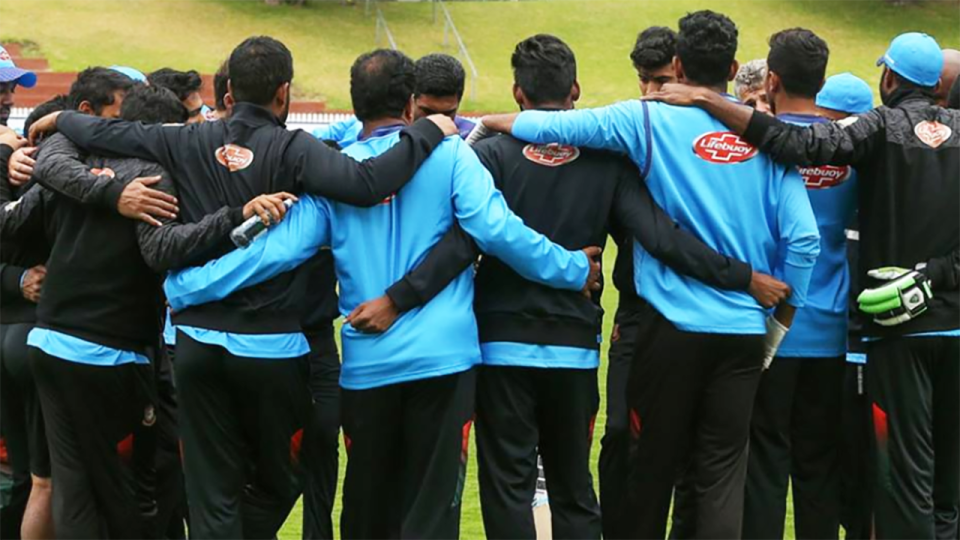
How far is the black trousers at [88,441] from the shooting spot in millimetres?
5375

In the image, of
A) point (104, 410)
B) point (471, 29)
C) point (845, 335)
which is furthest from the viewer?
point (471, 29)

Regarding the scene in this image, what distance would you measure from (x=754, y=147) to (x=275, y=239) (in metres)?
1.91

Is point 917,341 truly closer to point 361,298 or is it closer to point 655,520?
point 655,520

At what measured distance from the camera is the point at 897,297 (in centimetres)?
539

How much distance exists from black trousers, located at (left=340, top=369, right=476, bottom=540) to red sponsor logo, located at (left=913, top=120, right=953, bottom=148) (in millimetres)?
2104

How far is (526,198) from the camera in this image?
5.32 metres

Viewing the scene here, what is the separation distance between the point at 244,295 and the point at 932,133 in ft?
9.54

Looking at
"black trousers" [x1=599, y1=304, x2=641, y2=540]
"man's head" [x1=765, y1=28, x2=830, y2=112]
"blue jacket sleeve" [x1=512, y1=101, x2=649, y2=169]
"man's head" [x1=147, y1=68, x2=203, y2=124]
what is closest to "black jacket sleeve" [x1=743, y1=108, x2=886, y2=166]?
"man's head" [x1=765, y1=28, x2=830, y2=112]

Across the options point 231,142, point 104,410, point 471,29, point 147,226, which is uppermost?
point 231,142

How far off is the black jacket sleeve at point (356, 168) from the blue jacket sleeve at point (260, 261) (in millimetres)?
122

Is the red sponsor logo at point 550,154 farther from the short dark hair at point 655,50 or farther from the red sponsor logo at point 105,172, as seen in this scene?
the red sponsor logo at point 105,172

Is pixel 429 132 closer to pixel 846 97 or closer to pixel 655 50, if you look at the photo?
pixel 655 50

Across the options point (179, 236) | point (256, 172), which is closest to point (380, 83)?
point (256, 172)

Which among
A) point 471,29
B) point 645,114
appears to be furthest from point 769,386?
point 471,29
